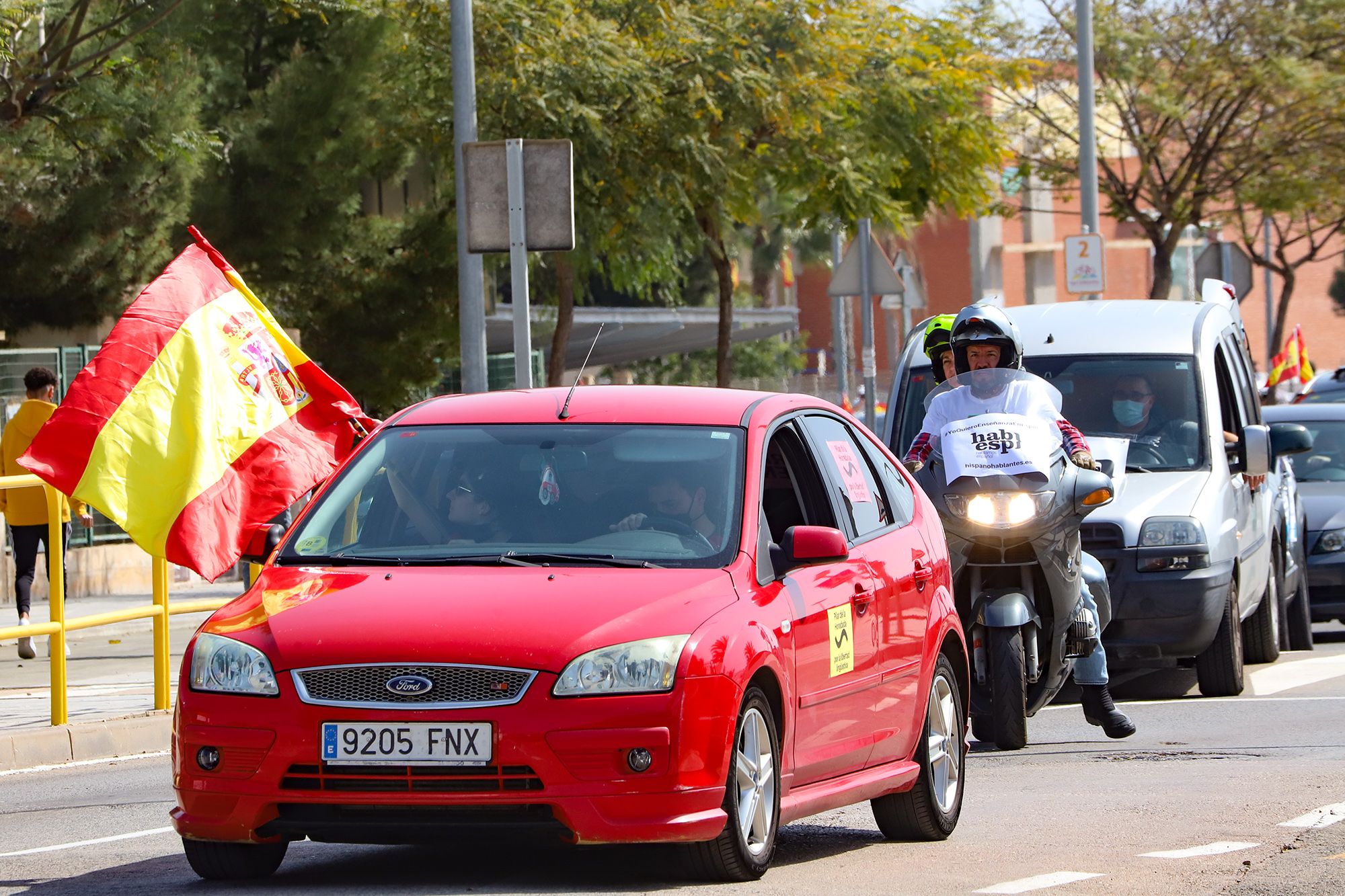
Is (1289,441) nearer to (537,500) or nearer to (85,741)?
(85,741)

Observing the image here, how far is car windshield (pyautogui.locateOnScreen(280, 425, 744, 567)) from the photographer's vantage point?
6703 mm

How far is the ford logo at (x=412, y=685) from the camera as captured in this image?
5953 millimetres

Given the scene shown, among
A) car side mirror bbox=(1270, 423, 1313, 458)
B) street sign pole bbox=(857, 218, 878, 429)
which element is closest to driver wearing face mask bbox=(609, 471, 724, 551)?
car side mirror bbox=(1270, 423, 1313, 458)

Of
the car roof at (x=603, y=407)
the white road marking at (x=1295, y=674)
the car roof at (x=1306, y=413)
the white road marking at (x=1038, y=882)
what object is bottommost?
the white road marking at (x=1295, y=674)

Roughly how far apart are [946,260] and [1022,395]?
6802 cm

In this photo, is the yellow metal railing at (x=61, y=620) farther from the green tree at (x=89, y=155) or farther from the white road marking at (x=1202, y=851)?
the white road marking at (x=1202, y=851)

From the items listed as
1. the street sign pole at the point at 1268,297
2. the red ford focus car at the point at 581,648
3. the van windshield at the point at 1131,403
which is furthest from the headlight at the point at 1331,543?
the street sign pole at the point at 1268,297

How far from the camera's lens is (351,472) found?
285 inches

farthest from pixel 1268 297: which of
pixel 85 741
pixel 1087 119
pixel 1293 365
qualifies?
pixel 85 741

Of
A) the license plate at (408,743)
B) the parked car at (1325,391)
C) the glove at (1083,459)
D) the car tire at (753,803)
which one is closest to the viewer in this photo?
the license plate at (408,743)

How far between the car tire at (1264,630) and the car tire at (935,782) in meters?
6.21

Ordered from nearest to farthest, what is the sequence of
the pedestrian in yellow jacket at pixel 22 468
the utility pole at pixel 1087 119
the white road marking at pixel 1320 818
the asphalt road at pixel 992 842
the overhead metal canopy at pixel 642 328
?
1. the asphalt road at pixel 992 842
2. the white road marking at pixel 1320 818
3. the pedestrian in yellow jacket at pixel 22 468
4. the utility pole at pixel 1087 119
5. the overhead metal canopy at pixel 642 328

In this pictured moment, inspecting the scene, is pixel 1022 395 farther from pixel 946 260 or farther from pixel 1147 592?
pixel 946 260

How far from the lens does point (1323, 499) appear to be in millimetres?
16891
